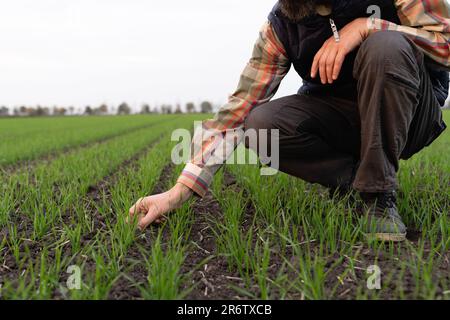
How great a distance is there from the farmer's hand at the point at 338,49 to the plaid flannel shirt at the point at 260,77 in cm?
5

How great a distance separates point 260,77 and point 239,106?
17 centimetres

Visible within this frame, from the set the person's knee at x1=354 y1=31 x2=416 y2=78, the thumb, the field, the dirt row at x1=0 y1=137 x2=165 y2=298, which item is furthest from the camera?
the thumb

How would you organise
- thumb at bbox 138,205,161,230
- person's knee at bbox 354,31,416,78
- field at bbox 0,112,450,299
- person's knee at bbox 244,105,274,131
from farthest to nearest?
person's knee at bbox 244,105,274,131 < thumb at bbox 138,205,161,230 < person's knee at bbox 354,31,416,78 < field at bbox 0,112,450,299

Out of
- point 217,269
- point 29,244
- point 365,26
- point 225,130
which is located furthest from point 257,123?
point 29,244

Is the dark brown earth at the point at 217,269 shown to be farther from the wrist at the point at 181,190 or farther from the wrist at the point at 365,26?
the wrist at the point at 365,26

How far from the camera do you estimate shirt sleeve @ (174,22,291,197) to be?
1707 millimetres

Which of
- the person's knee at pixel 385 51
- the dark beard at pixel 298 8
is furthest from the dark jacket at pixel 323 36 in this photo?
the person's knee at pixel 385 51

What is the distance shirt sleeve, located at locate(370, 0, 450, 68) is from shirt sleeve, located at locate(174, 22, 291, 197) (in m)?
0.47

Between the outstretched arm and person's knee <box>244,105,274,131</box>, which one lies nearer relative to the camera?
the outstretched arm

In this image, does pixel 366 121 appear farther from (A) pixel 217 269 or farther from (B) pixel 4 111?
(B) pixel 4 111

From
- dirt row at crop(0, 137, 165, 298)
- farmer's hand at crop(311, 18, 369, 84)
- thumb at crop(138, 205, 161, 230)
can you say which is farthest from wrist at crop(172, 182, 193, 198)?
farmer's hand at crop(311, 18, 369, 84)

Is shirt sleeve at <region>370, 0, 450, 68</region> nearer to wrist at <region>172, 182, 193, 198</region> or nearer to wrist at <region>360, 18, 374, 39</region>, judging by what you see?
wrist at <region>360, 18, 374, 39</region>

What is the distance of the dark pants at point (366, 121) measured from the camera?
1507 mm

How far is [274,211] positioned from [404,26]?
88 cm
